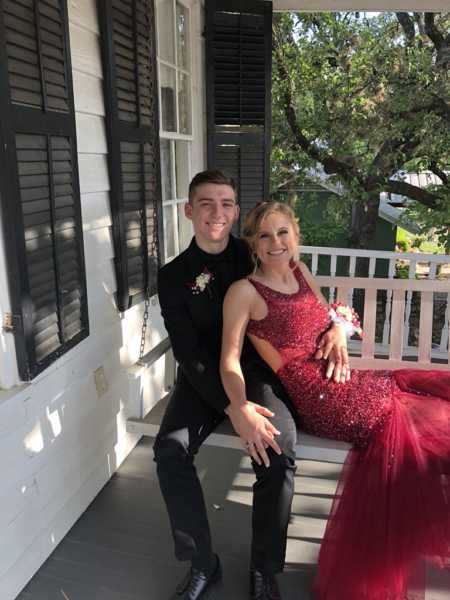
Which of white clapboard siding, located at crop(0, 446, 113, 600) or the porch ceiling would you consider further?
the porch ceiling

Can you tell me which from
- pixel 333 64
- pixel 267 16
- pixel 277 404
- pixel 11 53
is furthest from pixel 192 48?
→ pixel 333 64

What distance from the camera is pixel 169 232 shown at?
10.8ft

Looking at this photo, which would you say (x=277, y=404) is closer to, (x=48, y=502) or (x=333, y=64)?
(x=48, y=502)

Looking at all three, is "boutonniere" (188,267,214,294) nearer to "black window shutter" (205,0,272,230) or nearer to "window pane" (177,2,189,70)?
"black window shutter" (205,0,272,230)

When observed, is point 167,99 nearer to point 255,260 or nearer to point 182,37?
point 182,37

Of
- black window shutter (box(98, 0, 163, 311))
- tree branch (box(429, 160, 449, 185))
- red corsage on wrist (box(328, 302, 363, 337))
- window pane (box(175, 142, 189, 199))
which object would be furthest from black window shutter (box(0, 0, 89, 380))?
tree branch (box(429, 160, 449, 185))

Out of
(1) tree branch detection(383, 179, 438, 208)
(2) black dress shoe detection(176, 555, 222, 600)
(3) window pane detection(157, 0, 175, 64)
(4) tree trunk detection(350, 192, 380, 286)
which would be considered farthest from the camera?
(4) tree trunk detection(350, 192, 380, 286)

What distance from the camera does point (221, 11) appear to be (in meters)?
3.26

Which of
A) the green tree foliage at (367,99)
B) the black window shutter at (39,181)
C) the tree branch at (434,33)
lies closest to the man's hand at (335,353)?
the black window shutter at (39,181)

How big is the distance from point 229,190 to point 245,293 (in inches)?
16.5

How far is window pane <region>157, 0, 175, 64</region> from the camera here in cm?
292

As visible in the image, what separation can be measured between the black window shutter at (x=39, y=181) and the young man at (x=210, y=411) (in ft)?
1.28

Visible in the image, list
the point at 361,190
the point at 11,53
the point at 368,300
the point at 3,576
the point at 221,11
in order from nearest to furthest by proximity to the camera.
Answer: the point at 11,53
the point at 3,576
the point at 368,300
the point at 221,11
the point at 361,190

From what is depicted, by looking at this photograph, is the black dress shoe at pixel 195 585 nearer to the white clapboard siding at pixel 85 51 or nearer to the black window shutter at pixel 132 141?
the black window shutter at pixel 132 141
